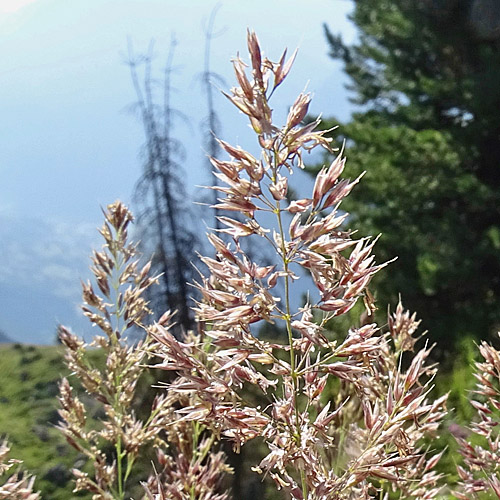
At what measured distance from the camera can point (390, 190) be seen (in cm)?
597

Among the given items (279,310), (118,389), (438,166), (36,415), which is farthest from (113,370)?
(438,166)

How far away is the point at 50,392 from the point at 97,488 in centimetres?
251

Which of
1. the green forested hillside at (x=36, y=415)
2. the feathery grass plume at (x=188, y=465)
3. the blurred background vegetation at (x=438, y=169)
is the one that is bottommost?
the feathery grass plume at (x=188, y=465)

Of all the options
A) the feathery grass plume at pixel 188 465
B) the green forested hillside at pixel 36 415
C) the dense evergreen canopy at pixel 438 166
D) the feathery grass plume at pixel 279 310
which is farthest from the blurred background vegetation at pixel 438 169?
the feathery grass plume at pixel 279 310

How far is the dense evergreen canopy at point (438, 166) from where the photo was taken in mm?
5551

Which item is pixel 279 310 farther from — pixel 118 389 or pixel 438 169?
pixel 438 169

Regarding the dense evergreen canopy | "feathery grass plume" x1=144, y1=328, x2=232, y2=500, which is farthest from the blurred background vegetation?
"feathery grass plume" x1=144, y1=328, x2=232, y2=500

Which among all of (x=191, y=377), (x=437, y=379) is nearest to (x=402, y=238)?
(x=437, y=379)

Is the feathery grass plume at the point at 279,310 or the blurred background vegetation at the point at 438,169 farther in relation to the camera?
the blurred background vegetation at the point at 438,169

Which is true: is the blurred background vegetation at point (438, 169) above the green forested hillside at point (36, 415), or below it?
above

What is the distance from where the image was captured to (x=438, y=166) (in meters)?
5.78

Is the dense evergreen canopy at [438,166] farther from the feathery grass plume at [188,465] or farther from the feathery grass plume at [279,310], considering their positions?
the feathery grass plume at [279,310]

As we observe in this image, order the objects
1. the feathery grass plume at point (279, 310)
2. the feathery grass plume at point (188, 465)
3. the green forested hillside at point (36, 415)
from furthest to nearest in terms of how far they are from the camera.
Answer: the green forested hillside at point (36, 415)
the feathery grass plume at point (188, 465)
the feathery grass plume at point (279, 310)

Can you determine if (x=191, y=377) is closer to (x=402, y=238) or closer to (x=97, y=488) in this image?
(x=97, y=488)
